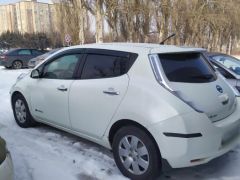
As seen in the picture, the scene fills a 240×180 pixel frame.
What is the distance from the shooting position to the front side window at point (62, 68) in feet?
15.7

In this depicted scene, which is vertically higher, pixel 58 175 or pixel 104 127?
pixel 104 127

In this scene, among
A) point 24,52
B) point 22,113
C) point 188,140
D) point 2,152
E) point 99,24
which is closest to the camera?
point 2,152

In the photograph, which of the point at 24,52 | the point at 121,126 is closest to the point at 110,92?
the point at 121,126

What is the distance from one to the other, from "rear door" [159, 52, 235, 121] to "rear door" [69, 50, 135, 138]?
552 millimetres

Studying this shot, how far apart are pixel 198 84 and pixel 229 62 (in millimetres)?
3855

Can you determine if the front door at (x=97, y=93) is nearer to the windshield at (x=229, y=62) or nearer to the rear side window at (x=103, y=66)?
the rear side window at (x=103, y=66)

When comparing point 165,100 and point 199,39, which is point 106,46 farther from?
point 199,39

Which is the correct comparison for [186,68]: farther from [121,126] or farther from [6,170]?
[6,170]

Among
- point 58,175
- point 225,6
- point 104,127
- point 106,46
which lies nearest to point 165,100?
point 104,127

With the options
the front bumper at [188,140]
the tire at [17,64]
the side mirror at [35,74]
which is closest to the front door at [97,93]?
the front bumper at [188,140]

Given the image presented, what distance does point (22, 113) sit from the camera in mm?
5930

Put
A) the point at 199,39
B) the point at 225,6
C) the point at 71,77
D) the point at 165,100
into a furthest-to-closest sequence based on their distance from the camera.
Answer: the point at 199,39, the point at 225,6, the point at 71,77, the point at 165,100

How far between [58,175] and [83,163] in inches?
17.0

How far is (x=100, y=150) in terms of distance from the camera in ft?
15.9
